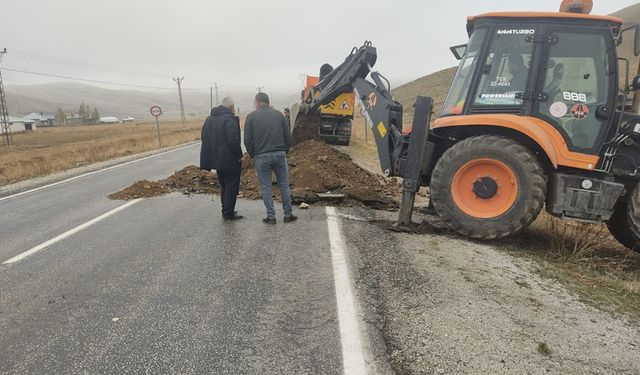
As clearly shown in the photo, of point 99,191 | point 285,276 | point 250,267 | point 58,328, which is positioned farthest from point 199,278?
point 99,191

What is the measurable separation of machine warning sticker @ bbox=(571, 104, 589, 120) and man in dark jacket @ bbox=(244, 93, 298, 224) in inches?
152

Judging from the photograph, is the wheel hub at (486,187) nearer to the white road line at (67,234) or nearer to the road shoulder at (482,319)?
the road shoulder at (482,319)

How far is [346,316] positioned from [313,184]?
506 cm

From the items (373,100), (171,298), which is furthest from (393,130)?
(171,298)

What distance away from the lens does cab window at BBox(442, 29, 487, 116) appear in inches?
224

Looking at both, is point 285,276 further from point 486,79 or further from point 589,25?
point 589,25

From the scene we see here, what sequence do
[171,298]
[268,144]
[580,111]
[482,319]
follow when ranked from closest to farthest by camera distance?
[482,319], [171,298], [580,111], [268,144]

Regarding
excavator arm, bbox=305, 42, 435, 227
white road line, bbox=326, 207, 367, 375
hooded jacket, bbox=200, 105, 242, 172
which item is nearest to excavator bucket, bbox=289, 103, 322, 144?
excavator arm, bbox=305, 42, 435, 227

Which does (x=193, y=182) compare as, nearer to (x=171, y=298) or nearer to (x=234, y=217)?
(x=234, y=217)

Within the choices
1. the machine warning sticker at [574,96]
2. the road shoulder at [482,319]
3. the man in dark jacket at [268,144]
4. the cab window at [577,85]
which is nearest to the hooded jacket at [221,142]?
the man in dark jacket at [268,144]

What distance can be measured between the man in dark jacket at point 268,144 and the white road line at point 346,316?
1519mm

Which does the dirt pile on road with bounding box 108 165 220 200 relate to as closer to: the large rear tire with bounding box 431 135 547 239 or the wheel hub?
the large rear tire with bounding box 431 135 547 239

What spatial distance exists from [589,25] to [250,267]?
4825mm

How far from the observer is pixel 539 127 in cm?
535
